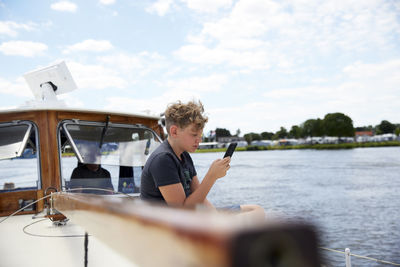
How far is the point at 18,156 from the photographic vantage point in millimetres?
4230

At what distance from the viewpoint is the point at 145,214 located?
1.91ft

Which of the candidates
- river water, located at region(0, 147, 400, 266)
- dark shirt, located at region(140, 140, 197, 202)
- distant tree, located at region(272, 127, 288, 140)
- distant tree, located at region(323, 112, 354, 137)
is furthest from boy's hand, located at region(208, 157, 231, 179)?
distant tree, located at region(272, 127, 288, 140)

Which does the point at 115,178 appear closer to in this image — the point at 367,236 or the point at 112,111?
the point at 112,111

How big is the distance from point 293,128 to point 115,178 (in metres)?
120

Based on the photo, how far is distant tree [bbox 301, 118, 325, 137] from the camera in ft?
321

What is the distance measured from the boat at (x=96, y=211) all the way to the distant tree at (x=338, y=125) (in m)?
96.2

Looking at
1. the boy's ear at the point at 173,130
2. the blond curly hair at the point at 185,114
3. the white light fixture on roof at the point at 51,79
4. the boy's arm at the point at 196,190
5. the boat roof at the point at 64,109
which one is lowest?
the boy's arm at the point at 196,190

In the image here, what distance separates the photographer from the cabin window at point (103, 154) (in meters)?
4.35

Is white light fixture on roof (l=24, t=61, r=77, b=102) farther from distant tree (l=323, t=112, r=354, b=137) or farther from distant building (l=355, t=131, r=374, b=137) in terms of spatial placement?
distant building (l=355, t=131, r=374, b=137)

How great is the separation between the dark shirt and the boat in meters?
0.44

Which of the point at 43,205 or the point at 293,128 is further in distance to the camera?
the point at 293,128

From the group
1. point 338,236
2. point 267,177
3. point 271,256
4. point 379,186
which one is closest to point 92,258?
point 271,256

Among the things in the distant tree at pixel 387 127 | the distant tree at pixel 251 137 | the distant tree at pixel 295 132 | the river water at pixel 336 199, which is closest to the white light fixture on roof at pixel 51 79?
the river water at pixel 336 199

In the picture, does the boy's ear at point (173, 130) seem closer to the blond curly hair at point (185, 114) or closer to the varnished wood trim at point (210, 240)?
the blond curly hair at point (185, 114)
